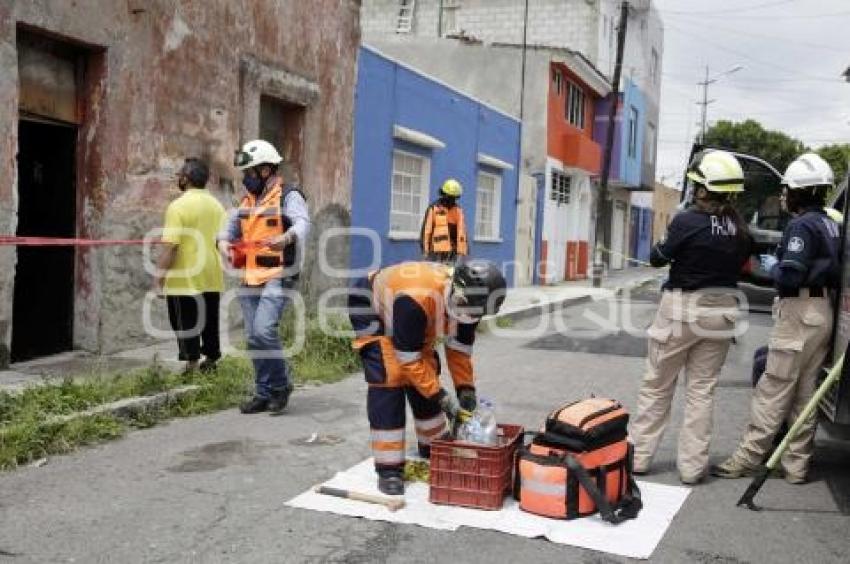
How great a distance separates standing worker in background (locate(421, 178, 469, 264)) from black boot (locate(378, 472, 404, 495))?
23.6ft

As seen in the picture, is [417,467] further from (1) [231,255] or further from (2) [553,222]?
(2) [553,222]

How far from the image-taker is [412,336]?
440cm

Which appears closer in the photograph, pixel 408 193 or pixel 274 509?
pixel 274 509

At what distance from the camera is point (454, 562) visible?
3840mm

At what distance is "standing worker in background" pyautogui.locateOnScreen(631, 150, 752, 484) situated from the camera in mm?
5148

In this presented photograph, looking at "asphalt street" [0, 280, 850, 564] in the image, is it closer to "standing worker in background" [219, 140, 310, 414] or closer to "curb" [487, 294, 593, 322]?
"standing worker in background" [219, 140, 310, 414]

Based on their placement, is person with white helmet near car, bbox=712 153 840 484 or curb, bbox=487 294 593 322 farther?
A: curb, bbox=487 294 593 322

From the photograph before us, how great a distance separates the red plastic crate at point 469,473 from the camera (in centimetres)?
443

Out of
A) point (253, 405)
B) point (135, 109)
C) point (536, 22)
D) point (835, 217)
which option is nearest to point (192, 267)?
point (253, 405)

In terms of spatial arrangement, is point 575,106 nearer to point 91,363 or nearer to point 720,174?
point 91,363

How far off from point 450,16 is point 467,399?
2591 cm

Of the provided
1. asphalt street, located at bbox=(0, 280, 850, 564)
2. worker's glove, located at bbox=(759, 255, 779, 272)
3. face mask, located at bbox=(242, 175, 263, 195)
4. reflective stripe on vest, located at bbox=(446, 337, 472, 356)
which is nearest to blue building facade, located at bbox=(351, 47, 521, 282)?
face mask, located at bbox=(242, 175, 263, 195)

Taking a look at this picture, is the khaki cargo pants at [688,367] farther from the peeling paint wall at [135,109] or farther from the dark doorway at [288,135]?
the dark doorway at [288,135]

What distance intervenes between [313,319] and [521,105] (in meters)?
14.3
